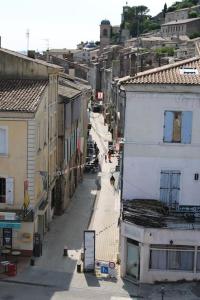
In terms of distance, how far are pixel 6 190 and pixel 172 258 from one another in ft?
35.1

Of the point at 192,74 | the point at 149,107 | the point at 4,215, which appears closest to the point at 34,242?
the point at 4,215

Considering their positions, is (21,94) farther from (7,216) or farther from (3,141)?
(7,216)

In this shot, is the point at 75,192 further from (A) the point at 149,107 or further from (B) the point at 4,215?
(A) the point at 149,107

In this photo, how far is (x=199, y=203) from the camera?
109 ft

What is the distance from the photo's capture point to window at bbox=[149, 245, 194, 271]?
3136cm

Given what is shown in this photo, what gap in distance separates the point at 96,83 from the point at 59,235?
324ft

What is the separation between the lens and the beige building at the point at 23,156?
113 feet

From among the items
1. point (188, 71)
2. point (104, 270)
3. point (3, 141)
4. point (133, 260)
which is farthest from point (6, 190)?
point (188, 71)

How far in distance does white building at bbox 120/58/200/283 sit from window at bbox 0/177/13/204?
696 cm

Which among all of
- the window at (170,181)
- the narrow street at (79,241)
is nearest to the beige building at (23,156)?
the narrow street at (79,241)

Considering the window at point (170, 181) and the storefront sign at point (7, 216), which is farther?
the storefront sign at point (7, 216)

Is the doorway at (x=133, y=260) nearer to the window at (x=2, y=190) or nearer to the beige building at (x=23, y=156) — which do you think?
the beige building at (x=23, y=156)

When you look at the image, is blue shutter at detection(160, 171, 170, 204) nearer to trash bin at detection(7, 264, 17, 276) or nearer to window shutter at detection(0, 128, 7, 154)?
trash bin at detection(7, 264, 17, 276)

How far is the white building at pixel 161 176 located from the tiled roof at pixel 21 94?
6.13m
